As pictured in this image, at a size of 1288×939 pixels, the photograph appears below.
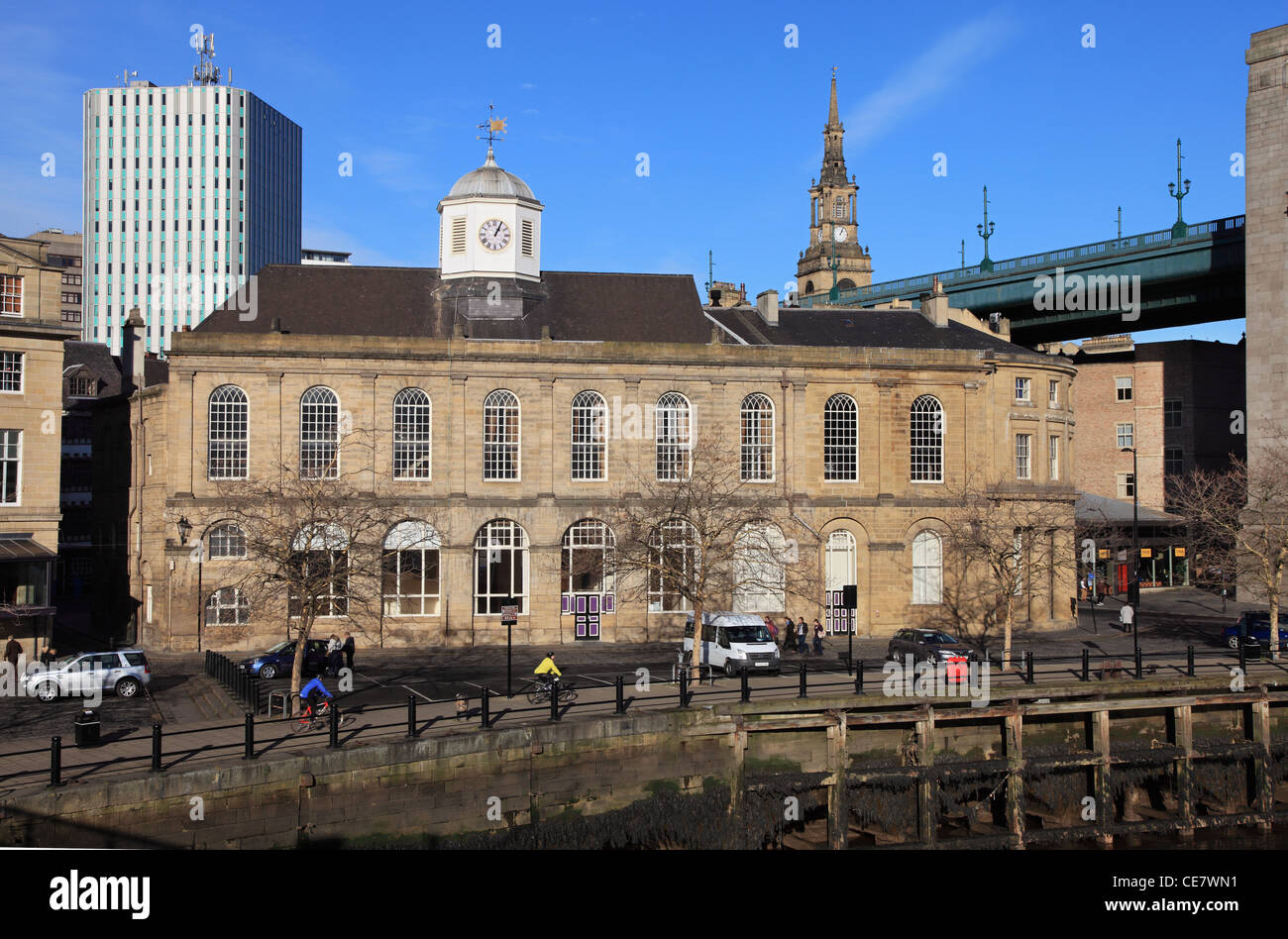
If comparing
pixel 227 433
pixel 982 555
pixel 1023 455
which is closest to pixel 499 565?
pixel 227 433

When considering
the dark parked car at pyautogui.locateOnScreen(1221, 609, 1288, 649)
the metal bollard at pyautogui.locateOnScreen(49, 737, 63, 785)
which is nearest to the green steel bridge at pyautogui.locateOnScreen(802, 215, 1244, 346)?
the dark parked car at pyautogui.locateOnScreen(1221, 609, 1288, 649)

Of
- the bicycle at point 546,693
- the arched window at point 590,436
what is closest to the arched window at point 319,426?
the arched window at point 590,436

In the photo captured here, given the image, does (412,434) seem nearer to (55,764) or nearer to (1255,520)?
(55,764)

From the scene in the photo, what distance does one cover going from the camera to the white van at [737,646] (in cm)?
3675

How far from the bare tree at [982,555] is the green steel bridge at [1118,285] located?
31183mm

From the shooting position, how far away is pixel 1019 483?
5075 cm

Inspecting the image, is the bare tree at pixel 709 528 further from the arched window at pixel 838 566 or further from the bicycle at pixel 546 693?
the bicycle at pixel 546 693

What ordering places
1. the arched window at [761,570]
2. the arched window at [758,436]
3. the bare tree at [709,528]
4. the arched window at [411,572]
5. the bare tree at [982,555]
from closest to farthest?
the bare tree at [709,528], the arched window at [761,570], the arched window at [411,572], the bare tree at [982,555], the arched window at [758,436]

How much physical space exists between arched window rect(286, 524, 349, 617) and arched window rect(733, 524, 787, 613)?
14833mm

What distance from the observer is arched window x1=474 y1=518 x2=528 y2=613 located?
46.8m

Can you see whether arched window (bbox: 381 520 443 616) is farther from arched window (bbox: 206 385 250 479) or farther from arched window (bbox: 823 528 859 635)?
arched window (bbox: 823 528 859 635)

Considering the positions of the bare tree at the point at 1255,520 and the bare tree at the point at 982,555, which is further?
the bare tree at the point at 982,555

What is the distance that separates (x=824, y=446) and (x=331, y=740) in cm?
2959
